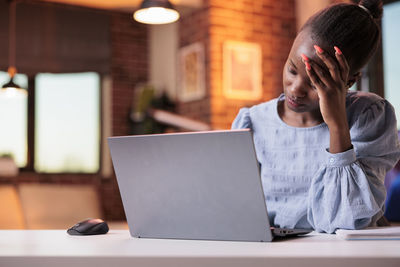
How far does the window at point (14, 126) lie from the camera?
5.71 meters

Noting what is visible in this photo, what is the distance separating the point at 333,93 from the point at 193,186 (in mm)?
377

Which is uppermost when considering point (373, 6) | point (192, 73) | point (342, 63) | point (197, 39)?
point (197, 39)

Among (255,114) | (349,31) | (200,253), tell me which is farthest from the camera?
(255,114)

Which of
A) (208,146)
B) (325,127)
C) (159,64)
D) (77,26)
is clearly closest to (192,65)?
(159,64)

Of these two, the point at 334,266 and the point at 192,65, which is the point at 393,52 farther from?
the point at 334,266

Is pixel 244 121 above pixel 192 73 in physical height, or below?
below

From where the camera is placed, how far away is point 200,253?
2.27 feet

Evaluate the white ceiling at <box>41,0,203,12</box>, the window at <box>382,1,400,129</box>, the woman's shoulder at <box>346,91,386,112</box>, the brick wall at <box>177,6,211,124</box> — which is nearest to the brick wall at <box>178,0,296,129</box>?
the brick wall at <box>177,6,211,124</box>

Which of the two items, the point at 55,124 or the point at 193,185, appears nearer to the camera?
the point at 193,185

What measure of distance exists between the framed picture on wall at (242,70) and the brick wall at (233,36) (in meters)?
0.05

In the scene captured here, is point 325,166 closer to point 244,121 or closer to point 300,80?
point 300,80

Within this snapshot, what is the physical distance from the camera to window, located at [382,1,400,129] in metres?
4.76

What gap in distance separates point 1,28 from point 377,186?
17.5 feet

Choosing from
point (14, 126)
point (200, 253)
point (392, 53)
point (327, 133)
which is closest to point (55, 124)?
point (14, 126)
